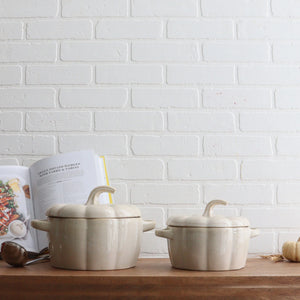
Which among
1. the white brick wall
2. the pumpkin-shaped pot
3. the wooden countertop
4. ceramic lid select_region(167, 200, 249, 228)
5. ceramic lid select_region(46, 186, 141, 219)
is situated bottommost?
the wooden countertop

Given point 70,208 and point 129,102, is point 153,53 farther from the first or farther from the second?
point 70,208

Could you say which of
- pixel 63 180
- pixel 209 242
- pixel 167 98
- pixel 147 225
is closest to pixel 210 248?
pixel 209 242

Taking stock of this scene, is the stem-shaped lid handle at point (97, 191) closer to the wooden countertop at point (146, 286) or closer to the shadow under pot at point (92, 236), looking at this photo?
the shadow under pot at point (92, 236)

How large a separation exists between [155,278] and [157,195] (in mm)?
474

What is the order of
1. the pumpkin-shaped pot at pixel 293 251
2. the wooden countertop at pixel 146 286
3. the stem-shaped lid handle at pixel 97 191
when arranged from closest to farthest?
the wooden countertop at pixel 146 286
the stem-shaped lid handle at pixel 97 191
the pumpkin-shaped pot at pixel 293 251

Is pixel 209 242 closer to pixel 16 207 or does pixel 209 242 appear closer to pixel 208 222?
pixel 208 222

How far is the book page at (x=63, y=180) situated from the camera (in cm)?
128

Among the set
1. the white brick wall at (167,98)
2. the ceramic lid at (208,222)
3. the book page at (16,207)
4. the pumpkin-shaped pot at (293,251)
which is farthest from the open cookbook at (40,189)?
the pumpkin-shaped pot at (293,251)

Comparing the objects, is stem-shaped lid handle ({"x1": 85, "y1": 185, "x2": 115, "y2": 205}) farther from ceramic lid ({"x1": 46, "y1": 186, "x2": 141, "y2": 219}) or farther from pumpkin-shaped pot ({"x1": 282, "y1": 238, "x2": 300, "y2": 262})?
pumpkin-shaped pot ({"x1": 282, "y1": 238, "x2": 300, "y2": 262})

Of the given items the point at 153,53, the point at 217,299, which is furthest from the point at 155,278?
the point at 153,53

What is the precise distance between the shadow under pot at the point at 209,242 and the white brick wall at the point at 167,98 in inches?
13.5

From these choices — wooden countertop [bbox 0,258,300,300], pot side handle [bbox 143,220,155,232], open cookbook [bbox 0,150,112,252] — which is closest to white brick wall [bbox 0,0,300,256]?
open cookbook [bbox 0,150,112,252]

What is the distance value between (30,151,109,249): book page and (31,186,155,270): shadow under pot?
0.21m

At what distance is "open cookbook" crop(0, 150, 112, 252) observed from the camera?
4.20 ft
